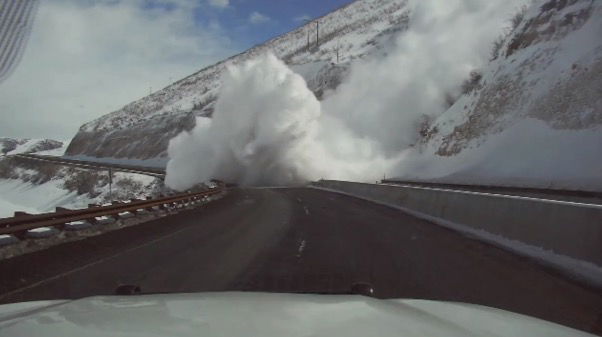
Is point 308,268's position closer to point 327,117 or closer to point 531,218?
point 531,218

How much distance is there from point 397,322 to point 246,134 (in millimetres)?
57846

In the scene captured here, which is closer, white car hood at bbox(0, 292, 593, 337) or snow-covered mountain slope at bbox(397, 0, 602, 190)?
white car hood at bbox(0, 292, 593, 337)

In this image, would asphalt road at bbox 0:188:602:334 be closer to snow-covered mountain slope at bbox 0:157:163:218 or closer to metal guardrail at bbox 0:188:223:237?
metal guardrail at bbox 0:188:223:237

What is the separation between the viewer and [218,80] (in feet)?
438

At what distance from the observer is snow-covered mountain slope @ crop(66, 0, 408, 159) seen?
96.7m

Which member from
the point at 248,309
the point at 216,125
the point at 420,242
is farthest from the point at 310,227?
the point at 216,125

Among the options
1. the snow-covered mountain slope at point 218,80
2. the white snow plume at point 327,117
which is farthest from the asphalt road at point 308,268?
the snow-covered mountain slope at point 218,80

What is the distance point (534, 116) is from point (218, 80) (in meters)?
98.9

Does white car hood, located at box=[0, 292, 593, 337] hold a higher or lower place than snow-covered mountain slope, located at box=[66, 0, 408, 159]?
lower

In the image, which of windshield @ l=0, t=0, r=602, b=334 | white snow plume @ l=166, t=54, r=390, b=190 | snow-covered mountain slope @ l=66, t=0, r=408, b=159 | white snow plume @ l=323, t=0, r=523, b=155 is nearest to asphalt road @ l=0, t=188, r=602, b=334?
windshield @ l=0, t=0, r=602, b=334

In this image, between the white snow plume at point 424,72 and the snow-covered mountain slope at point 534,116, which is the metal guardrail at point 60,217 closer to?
the snow-covered mountain slope at point 534,116

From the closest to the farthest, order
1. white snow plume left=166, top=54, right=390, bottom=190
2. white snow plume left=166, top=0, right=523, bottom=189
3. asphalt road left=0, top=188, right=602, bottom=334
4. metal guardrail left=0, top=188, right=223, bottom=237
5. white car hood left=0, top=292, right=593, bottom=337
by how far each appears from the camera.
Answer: white car hood left=0, top=292, right=593, bottom=337 → asphalt road left=0, top=188, right=602, bottom=334 → metal guardrail left=0, top=188, right=223, bottom=237 → white snow plume left=166, top=54, right=390, bottom=190 → white snow plume left=166, top=0, right=523, bottom=189

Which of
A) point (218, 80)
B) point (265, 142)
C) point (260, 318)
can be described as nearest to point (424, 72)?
point (265, 142)

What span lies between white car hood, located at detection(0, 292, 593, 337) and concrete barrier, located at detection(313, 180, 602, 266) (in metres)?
5.60
